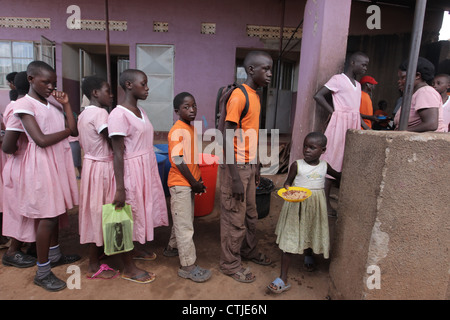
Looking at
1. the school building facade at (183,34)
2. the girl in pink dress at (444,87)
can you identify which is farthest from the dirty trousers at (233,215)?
the school building facade at (183,34)

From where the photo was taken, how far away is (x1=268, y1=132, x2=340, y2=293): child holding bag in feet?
6.94

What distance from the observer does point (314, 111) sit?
3.12 metres

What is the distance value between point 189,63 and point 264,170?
13.1ft

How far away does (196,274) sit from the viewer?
2195 millimetres

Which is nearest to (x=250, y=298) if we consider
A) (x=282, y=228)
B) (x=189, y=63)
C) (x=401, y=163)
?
(x=282, y=228)

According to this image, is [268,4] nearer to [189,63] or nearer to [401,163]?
[189,63]

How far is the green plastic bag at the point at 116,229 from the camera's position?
1925 millimetres

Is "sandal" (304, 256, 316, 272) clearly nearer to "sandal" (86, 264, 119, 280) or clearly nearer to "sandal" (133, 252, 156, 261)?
"sandal" (133, 252, 156, 261)

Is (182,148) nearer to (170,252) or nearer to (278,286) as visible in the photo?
(170,252)

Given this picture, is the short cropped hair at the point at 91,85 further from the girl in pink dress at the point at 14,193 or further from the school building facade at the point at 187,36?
the school building facade at the point at 187,36

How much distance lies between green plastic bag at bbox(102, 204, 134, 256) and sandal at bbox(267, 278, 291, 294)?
3.54 ft

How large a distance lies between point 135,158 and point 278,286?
1.43 meters

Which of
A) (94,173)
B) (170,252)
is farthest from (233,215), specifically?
(94,173)

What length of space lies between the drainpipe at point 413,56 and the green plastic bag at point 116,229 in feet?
6.50
